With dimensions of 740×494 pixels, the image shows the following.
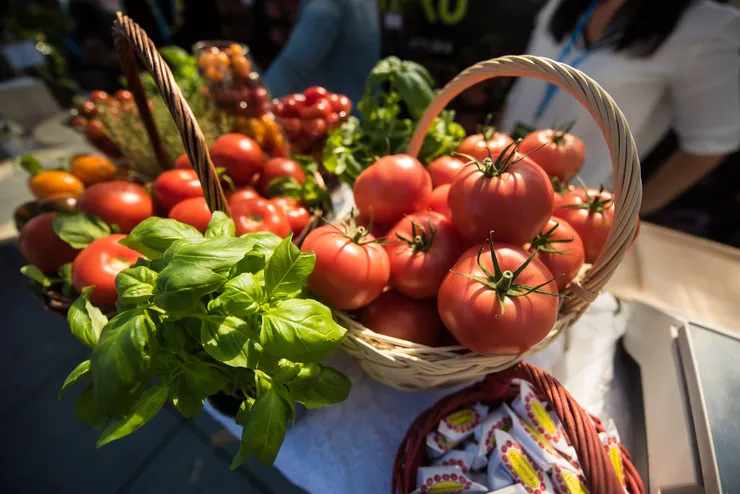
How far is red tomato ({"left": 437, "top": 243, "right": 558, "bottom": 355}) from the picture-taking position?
500mm

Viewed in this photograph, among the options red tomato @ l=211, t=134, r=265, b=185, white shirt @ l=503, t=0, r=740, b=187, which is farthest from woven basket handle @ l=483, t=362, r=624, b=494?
white shirt @ l=503, t=0, r=740, b=187

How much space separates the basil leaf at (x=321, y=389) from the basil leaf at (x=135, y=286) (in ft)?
0.75

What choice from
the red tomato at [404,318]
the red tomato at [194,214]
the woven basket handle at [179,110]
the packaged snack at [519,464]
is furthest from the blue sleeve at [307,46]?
the packaged snack at [519,464]

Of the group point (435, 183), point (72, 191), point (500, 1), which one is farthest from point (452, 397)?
point (500, 1)

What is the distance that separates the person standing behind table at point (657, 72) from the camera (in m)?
1.19

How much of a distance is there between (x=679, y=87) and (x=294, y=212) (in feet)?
4.97

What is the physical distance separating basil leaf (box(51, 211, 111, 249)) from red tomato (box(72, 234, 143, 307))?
0.04 metres

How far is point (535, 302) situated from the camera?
0.51 meters

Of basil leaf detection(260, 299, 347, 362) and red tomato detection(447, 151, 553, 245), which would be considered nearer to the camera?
basil leaf detection(260, 299, 347, 362)

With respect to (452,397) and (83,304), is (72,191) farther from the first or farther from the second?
(452,397)

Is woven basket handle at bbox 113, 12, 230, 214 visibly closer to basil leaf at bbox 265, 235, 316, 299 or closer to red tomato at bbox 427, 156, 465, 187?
basil leaf at bbox 265, 235, 316, 299

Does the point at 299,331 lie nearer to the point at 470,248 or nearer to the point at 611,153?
the point at 470,248

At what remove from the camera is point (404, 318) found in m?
0.62

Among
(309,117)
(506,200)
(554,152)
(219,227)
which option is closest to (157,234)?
(219,227)
